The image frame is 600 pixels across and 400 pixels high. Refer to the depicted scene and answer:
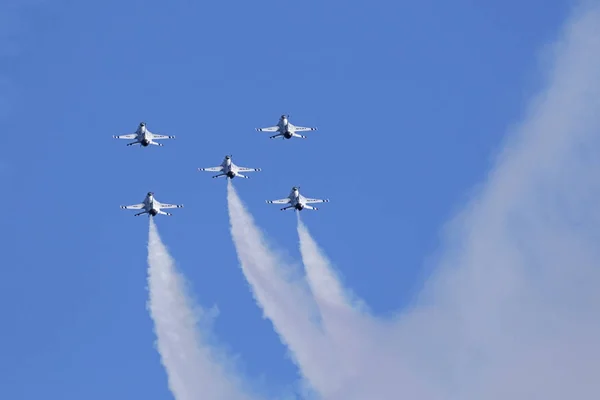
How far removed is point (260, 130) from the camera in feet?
495

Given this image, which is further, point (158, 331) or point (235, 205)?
point (235, 205)

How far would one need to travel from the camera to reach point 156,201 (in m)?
145

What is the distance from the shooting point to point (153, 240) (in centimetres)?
14500

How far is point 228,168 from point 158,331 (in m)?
18.7

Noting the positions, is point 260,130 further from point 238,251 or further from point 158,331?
point 158,331

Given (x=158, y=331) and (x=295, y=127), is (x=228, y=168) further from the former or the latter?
(x=158, y=331)

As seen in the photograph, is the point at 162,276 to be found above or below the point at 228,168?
below

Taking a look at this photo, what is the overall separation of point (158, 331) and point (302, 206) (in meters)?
19.9

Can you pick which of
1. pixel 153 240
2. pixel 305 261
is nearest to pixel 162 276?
pixel 153 240

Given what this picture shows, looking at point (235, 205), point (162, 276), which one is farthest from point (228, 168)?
point (162, 276)

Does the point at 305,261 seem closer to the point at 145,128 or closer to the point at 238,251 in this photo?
the point at 238,251

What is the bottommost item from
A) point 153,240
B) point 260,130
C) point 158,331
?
point 158,331

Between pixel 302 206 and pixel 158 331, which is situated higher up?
pixel 302 206

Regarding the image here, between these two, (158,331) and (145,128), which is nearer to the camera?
(158,331)
